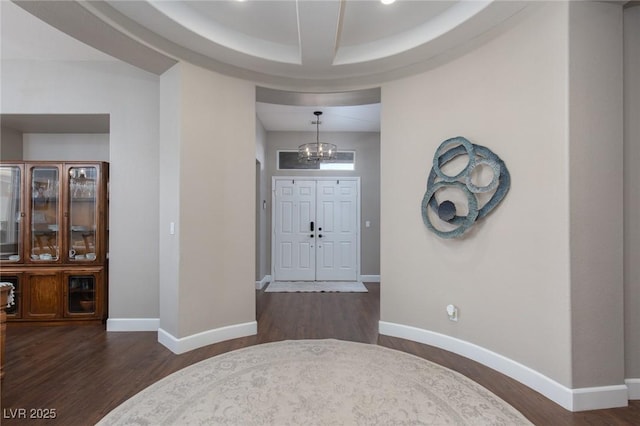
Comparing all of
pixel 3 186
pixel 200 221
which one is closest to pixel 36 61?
pixel 3 186

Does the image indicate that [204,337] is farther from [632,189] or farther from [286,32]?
[632,189]

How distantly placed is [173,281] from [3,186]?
264 cm

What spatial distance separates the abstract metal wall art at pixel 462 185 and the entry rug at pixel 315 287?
291 cm

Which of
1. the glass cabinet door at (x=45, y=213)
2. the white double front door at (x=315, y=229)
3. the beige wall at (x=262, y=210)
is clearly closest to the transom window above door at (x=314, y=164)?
the white double front door at (x=315, y=229)

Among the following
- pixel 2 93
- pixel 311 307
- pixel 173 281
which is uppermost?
pixel 2 93

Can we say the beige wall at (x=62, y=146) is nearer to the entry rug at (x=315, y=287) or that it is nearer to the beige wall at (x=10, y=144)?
the beige wall at (x=10, y=144)

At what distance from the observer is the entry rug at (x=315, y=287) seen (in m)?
5.43

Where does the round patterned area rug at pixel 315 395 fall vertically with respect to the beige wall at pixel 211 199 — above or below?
below

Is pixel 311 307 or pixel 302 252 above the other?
pixel 302 252

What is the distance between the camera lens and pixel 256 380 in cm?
233

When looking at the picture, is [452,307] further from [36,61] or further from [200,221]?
[36,61]

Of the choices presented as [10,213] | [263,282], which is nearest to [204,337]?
[263,282]

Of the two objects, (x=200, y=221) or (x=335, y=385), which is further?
(x=200, y=221)

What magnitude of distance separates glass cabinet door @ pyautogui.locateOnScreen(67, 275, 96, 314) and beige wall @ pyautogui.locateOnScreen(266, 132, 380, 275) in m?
3.72
